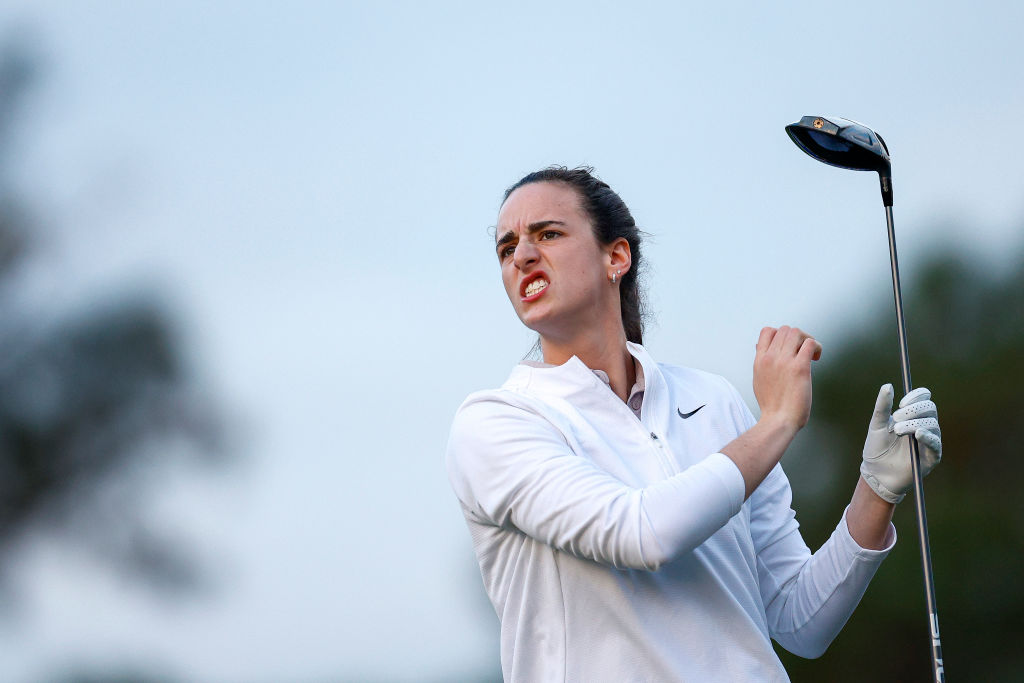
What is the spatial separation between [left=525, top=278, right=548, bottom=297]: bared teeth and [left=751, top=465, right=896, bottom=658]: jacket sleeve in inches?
27.4

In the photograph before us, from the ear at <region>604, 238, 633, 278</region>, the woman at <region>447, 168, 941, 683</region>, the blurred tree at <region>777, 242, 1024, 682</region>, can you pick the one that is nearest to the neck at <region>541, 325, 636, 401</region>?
the woman at <region>447, 168, 941, 683</region>

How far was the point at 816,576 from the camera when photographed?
9.21 ft

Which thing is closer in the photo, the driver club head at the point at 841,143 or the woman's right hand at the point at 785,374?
the woman's right hand at the point at 785,374

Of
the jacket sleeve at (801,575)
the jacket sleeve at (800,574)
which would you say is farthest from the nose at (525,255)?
the jacket sleeve at (801,575)

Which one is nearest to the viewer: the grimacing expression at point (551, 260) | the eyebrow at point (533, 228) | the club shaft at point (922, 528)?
the club shaft at point (922, 528)

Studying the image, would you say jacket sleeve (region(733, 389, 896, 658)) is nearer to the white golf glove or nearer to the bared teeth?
the white golf glove

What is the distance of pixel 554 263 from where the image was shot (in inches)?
117

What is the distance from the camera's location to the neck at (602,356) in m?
2.95

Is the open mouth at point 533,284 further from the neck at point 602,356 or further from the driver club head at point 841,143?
the driver club head at point 841,143

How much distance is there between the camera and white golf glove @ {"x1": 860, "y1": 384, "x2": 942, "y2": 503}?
2.61 m

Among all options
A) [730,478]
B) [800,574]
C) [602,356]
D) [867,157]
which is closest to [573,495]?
[730,478]

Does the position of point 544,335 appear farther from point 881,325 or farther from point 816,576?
point 881,325

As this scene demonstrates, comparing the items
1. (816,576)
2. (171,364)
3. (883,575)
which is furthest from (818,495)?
(816,576)

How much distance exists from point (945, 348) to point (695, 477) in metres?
11.8
